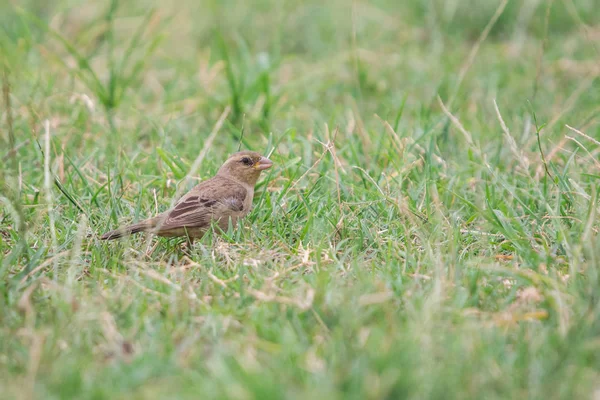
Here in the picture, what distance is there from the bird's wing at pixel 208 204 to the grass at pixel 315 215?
166 mm

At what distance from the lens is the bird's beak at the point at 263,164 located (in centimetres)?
513

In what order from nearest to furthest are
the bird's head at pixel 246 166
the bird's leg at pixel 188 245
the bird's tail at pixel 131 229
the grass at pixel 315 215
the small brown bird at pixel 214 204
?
1. the grass at pixel 315 215
2. the bird's tail at pixel 131 229
3. the small brown bird at pixel 214 204
4. the bird's leg at pixel 188 245
5. the bird's head at pixel 246 166

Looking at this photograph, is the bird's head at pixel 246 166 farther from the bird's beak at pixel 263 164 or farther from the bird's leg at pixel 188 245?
the bird's leg at pixel 188 245

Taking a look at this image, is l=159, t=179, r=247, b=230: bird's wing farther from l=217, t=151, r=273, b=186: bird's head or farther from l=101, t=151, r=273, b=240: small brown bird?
l=217, t=151, r=273, b=186: bird's head

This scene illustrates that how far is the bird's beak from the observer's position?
5.13m

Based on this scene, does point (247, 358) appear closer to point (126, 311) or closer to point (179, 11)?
point (126, 311)

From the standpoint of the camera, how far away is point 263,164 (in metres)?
5.14

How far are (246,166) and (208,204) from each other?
0.47 metres

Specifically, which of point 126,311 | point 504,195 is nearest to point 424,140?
point 504,195

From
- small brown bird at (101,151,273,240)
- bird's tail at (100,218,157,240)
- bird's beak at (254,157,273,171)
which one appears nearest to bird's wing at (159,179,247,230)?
small brown bird at (101,151,273,240)

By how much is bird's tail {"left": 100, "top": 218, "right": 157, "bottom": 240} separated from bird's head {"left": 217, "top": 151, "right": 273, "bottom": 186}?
81 centimetres

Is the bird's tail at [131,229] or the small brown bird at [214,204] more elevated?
the bird's tail at [131,229]

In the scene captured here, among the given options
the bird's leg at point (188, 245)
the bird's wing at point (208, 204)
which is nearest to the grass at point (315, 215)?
the bird's leg at point (188, 245)

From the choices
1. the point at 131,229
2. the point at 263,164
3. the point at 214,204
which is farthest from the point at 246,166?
the point at 131,229
